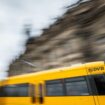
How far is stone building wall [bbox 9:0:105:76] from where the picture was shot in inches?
1277

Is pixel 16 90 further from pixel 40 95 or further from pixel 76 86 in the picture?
pixel 76 86

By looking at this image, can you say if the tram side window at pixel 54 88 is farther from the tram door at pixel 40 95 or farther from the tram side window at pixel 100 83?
the tram side window at pixel 100 83

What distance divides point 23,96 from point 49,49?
21.5 meters

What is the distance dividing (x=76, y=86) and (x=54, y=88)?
182cm

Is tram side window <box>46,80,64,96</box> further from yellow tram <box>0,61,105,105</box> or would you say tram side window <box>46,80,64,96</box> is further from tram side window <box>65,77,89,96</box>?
tram side window <box>65,77,89,96</box>

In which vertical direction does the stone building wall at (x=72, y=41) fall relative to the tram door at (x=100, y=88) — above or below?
above

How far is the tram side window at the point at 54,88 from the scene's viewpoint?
1712cm

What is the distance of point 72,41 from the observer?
120 ft

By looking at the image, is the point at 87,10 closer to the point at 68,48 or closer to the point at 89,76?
the point at 68,48

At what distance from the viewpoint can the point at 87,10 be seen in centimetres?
3631

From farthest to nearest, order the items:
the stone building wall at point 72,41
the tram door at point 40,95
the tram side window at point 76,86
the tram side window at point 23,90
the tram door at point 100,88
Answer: the stone building wall at point 72,41 → the tram side window at point 23,90 → the tram door at point 40,95 → the tram side window at point 76,86 → the tram door at point 100,88

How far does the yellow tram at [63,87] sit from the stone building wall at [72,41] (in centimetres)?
1106

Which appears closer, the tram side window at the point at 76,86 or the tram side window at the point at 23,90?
the tram side window at the point at 76,86


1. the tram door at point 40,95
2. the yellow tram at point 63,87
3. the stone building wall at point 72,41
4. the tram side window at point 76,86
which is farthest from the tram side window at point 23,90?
the stone building wall at point 72,41
